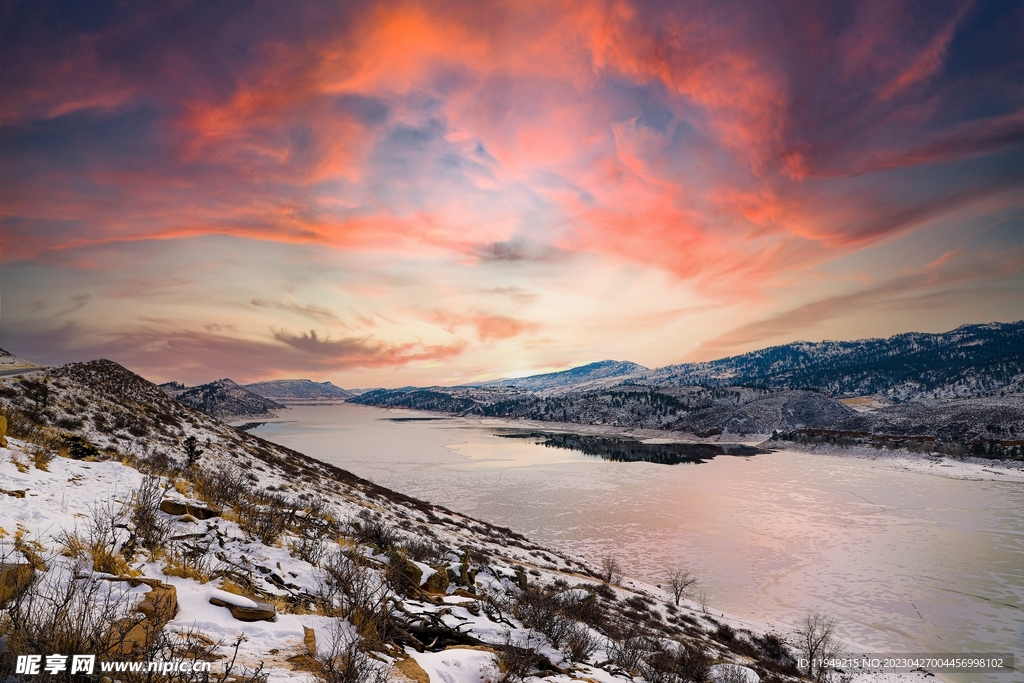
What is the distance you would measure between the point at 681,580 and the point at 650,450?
73778mm

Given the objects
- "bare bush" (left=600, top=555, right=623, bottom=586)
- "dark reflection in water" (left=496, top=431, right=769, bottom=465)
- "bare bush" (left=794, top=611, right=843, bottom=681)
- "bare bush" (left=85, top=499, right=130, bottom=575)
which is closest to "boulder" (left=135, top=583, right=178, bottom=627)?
"bare bush" (left=85, top=499, right=130, bottom=575)

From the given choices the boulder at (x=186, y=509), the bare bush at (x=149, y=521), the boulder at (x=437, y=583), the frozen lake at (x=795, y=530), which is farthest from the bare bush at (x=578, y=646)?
the frozen lake at (x=795, y=530)

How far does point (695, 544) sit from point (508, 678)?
103 feet

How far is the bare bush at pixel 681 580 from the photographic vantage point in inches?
894

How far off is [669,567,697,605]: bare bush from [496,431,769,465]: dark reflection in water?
50.5 m

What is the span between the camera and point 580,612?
12492 millimetres

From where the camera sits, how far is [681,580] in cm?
2488

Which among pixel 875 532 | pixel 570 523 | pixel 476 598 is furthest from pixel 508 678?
pixel 875 532

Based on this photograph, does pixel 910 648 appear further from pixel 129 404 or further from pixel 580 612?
pixel 129 404

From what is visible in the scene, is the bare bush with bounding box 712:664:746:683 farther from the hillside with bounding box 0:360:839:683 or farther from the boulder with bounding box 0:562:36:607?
the boulder with bounding box 0:562:36:607

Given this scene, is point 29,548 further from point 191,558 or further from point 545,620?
point 545,620

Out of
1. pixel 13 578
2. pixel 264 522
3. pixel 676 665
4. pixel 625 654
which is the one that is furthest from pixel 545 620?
pixel 13 578

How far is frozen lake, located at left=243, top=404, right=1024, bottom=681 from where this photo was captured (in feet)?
70.0

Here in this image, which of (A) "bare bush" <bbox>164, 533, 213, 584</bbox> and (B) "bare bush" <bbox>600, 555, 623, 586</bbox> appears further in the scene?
(B) "bare bush" <bbox>600, 555, 623, 586</bbox>
